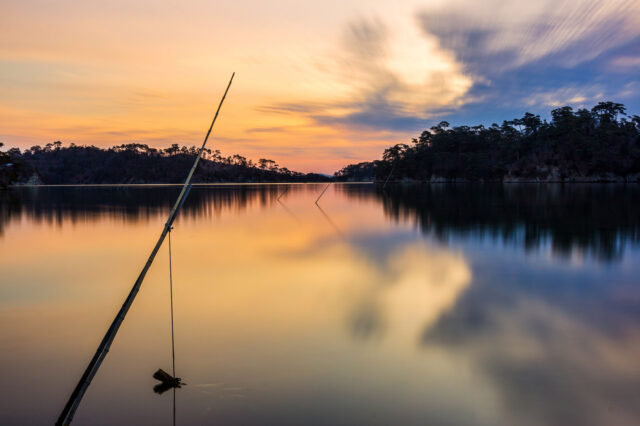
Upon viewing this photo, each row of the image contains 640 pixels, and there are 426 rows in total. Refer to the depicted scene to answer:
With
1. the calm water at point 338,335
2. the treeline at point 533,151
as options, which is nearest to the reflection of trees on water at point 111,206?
the calm water at point 338,335

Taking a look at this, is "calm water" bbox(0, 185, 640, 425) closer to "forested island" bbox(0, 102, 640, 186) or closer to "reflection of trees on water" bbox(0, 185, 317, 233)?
"reflection of trees on water" bbox(0, 185, 317, 233)

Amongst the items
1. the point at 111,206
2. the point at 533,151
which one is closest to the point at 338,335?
the point at 111,206

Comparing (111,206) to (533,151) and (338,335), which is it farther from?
(533,151)

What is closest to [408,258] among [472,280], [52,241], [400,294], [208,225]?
[472,280]

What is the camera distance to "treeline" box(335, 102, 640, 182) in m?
126

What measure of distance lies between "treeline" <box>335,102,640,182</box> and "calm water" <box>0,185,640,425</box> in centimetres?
13494

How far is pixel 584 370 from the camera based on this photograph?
642 cm

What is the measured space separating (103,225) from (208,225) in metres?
7.62

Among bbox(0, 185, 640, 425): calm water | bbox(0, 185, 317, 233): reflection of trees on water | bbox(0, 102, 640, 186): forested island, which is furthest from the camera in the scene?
bbox(0, 102, 640, 186): forested island

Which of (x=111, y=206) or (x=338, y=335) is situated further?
(x=111, y=206)

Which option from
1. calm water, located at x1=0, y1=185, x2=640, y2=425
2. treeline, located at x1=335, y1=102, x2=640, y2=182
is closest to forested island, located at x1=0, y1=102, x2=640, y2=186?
treeline, located at x1=335, y1=102, x2=640, y2=182

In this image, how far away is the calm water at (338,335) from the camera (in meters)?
5.43

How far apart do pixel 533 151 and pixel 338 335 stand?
16143 centimetres

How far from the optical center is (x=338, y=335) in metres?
8.04
